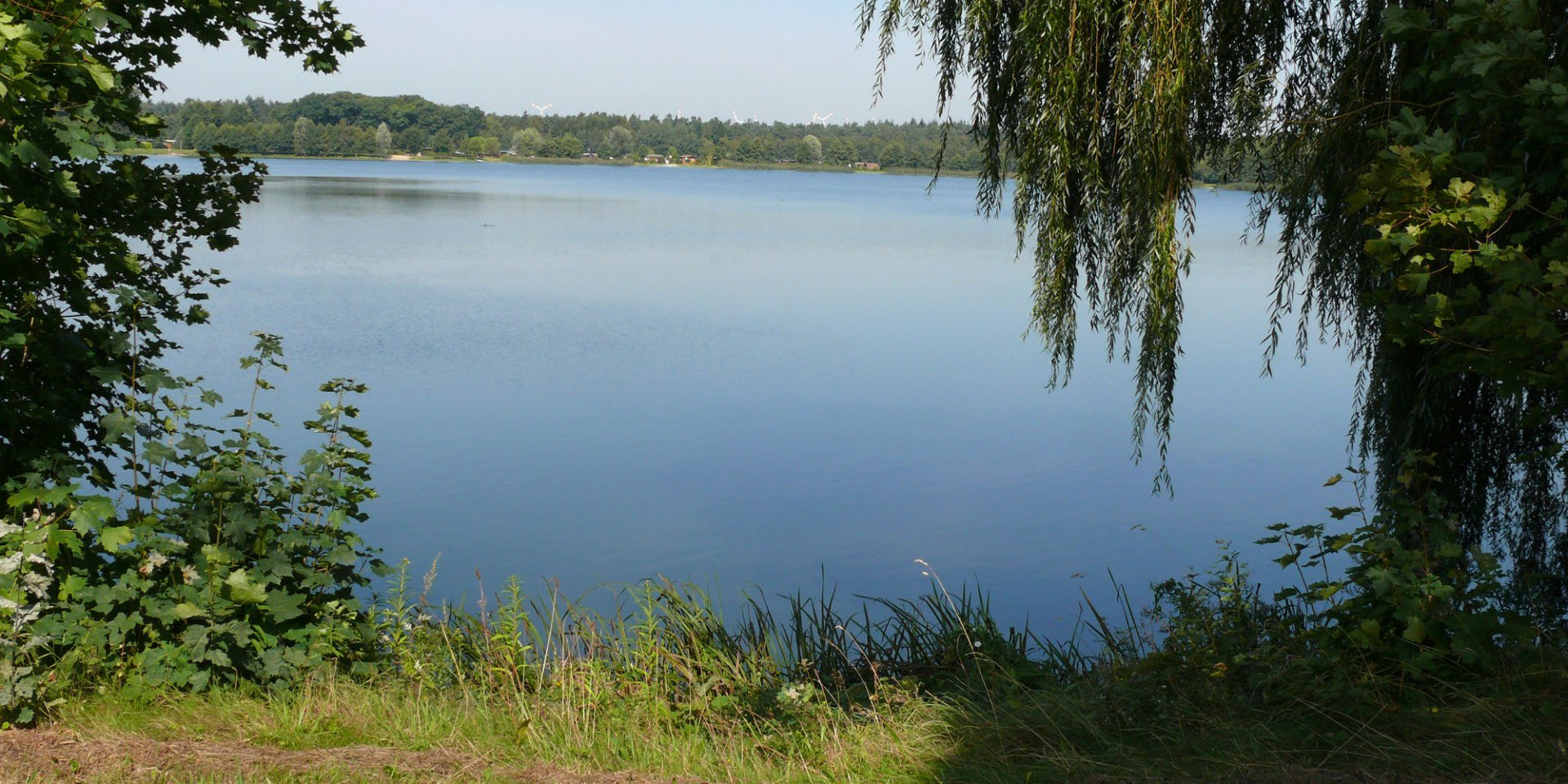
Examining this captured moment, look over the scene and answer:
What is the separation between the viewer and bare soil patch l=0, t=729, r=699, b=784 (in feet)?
10.8

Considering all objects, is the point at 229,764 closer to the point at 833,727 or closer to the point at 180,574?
the point at 180,574

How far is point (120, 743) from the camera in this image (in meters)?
3.46

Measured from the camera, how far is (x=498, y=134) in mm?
103562

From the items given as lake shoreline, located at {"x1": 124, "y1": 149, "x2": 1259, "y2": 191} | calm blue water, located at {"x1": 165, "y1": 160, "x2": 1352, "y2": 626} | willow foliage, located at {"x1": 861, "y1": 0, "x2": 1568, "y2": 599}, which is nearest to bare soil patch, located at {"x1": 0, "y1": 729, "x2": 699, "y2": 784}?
calm blue water, located at {"x1": 165, "y1": 160, "x2": 1352, "y2": 626}

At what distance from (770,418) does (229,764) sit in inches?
349

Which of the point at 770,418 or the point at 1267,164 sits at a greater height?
the point at 1267,164

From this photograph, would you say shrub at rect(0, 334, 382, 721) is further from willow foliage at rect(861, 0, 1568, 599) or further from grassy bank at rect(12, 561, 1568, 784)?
willow foliage at rect(861, 0, 1568, 599)

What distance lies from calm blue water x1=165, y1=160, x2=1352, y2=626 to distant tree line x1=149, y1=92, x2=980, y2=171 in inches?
911

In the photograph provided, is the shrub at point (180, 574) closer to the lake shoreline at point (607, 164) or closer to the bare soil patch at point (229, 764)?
the bare soil patch at point (229, 764)

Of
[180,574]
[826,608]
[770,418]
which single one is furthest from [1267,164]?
[770,418]

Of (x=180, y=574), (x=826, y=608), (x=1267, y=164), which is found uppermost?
(x=1267, y=164)

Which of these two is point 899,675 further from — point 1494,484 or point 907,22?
point 907,22

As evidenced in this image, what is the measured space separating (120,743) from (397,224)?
30247mm

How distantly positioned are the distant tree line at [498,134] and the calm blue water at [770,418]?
75.9 ft
